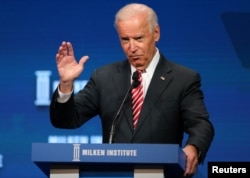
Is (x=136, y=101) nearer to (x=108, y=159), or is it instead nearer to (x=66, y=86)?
(x=66, y=86)

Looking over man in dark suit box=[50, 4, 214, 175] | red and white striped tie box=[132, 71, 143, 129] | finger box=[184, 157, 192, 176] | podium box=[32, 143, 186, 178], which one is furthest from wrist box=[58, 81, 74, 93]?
finger box=[184, 157, 192, 176]

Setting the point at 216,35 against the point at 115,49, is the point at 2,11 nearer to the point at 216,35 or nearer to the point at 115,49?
the point at 115,49

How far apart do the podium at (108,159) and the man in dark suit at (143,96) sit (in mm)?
410

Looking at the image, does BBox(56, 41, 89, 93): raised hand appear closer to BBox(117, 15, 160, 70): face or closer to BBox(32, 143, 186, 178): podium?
BBox(117, 15, 160, 70): face

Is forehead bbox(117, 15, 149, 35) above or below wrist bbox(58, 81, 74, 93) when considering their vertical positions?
above

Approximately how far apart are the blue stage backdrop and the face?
1196 millimetres

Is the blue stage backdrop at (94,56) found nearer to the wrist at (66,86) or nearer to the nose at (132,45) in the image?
the nose at (132,45)

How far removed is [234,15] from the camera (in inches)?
173

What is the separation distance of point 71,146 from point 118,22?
82cm

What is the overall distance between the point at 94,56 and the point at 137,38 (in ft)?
4.44

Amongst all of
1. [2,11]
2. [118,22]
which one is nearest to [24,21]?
[2,11]

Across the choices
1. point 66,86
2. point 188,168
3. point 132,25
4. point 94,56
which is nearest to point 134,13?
point 132,25

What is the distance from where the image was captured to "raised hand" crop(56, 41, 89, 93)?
2.94m

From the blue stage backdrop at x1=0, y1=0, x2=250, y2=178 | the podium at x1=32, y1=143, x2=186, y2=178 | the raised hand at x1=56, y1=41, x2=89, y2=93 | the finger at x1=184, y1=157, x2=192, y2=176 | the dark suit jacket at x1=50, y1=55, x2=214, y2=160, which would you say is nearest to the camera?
the podium at x1=32, y1=143, x2=186, y2=178
